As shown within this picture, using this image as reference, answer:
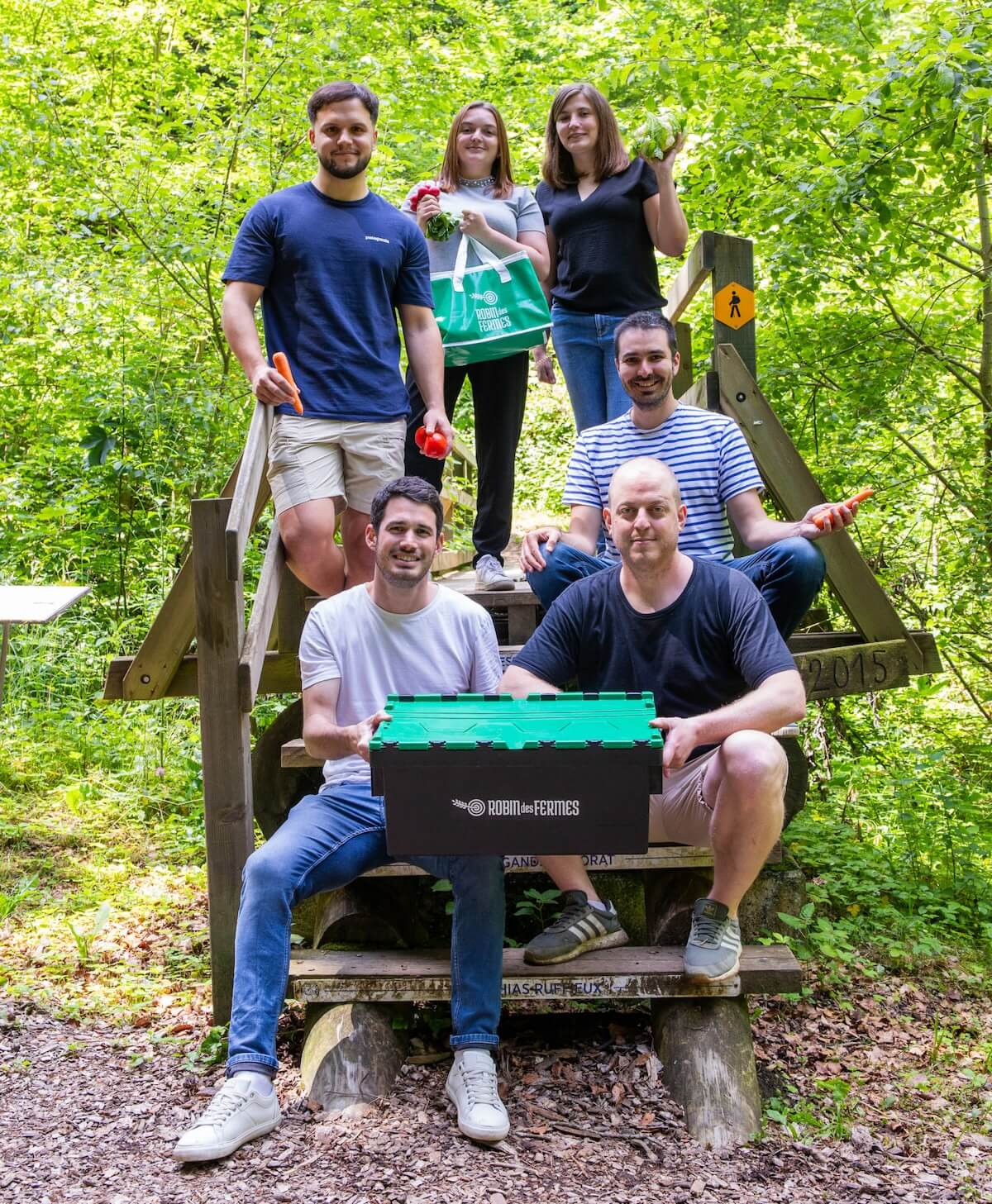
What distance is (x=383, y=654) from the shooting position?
3.09m

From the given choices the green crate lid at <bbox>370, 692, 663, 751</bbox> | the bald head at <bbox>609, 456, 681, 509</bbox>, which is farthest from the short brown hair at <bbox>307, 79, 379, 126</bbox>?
the green crate lid at <bbox>370, 692, 663, 751</bbox>

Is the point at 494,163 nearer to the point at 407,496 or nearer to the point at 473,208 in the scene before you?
the point at 473,208

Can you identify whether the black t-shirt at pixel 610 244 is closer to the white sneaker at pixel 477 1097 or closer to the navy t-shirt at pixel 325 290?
the navy t-shirt at pixel 325 290

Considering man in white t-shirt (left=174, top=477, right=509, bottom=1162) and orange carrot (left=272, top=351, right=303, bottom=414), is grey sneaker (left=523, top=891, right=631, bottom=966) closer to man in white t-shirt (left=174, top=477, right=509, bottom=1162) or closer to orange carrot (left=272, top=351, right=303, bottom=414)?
man in white t-shirt (left=174, top=477, right=509, bottom=1162)

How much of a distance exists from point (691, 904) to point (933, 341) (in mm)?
4316

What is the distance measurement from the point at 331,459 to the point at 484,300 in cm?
105

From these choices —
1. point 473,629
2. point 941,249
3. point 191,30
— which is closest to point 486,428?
point 473,629

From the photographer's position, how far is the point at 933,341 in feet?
20.3

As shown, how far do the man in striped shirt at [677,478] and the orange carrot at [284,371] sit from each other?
87cm

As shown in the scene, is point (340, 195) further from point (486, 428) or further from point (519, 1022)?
point (519, 1022)

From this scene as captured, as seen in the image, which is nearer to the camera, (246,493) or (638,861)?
(638,861)

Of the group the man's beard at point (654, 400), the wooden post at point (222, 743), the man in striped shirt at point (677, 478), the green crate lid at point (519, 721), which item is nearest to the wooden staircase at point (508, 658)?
the wooden post at point (222, 743)

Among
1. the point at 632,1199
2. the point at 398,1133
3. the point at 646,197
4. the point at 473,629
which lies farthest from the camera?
the point at 646,197

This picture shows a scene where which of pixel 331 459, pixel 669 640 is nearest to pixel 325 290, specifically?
pixel 331 459
